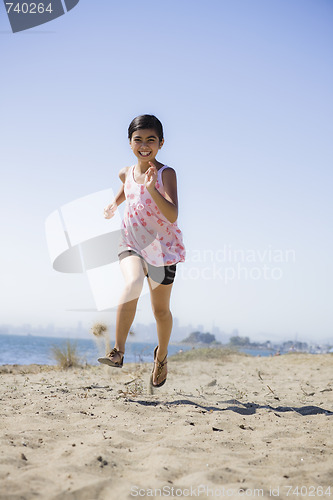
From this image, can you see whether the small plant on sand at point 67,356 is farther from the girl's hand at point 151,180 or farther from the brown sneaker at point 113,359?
the girl's hand at point 151,180

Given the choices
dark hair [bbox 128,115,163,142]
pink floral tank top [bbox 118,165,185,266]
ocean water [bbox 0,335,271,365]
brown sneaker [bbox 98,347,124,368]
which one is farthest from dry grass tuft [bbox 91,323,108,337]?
dark hair [bbox 128,115,163,142]

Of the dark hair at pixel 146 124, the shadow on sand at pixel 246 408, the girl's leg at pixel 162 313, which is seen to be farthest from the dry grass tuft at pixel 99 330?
the dark hair at pixel 146 124

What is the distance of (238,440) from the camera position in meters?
2.63

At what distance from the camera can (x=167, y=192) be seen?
3.41 m

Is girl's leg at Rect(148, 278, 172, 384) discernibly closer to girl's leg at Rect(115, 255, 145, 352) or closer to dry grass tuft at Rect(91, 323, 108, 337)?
girl's leg at Rect(115, 255, 145, 352)

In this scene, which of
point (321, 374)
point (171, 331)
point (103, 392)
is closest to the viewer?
point (171, 331)

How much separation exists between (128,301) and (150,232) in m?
0.65

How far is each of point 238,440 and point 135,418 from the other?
790 mm

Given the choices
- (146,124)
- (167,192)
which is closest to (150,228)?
(167,192)

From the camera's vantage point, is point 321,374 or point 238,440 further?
point 321,374

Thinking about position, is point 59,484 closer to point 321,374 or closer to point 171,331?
point 171,331

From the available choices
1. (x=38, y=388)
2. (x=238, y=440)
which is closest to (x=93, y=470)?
(x=238, y=440)

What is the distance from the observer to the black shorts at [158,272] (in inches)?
139

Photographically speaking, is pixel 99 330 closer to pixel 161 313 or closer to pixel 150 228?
pixel 161 313
